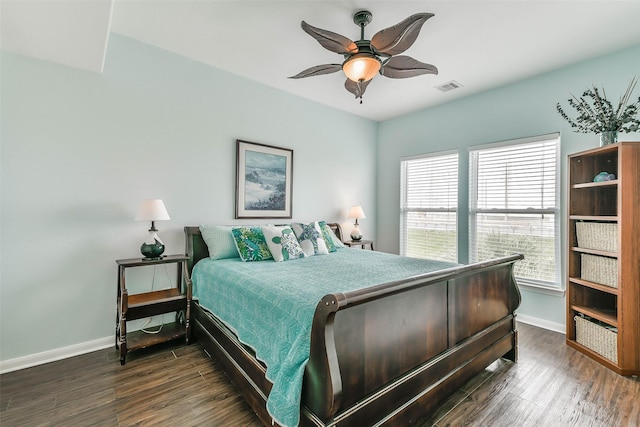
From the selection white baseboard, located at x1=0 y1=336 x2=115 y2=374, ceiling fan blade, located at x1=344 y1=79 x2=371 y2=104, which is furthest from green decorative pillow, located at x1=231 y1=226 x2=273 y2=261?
ceiling fan blade, located at x1=344 y1=79 x2=371 y2=104

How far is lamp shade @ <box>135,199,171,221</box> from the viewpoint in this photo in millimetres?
2516

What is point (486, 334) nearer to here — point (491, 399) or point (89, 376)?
point (491, 399)

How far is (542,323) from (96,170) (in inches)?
193

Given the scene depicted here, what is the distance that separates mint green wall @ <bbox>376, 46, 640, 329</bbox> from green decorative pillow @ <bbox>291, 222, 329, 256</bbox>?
1981mm

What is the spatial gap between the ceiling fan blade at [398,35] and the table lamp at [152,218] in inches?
87.7

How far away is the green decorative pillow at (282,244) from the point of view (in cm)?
289

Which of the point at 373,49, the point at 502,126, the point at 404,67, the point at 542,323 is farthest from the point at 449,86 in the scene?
the point at 542,323

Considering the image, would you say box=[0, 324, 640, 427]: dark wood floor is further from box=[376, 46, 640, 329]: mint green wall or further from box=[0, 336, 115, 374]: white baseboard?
box=[376, 46, 640, 329]: mint green wall

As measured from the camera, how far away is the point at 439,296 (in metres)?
1.82

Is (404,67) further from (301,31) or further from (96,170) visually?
(96,170)

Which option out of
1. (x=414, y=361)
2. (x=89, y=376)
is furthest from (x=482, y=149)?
(x=89, y=376)

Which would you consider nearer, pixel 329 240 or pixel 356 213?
pixel 329 240

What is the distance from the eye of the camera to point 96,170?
2.62 meters

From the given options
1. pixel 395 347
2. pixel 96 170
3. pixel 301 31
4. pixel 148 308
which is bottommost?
pixel 148 308
